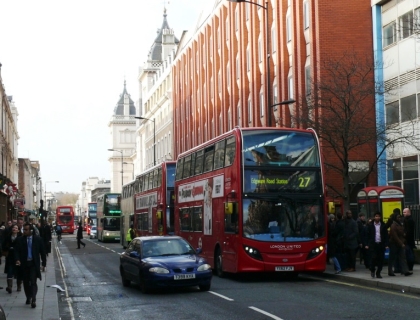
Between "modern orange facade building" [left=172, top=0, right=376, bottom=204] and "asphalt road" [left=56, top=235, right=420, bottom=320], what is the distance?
11.2 meters

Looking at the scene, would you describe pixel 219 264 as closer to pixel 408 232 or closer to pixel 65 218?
pixel 408 232

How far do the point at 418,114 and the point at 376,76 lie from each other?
13.2 ft

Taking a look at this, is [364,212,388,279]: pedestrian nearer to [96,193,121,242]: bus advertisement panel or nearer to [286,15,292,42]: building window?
[286,15,292,42]: building window

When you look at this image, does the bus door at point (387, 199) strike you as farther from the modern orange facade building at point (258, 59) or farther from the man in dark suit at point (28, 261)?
the man in dark suit at point (28, 261)

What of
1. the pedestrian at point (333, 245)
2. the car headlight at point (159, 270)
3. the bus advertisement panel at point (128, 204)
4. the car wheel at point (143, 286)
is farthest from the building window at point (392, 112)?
the car headlight at point (159, 270)

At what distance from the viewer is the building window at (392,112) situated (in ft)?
118

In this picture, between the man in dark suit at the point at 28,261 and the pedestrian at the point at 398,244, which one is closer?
the man in dark suit at the point at 28,261

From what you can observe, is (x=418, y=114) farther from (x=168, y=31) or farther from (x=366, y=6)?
(x=168, y=31)

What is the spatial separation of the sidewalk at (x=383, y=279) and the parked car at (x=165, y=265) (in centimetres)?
407

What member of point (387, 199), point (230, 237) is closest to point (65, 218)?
Result: point (387, 199)

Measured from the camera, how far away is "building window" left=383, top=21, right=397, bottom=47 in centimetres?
3638

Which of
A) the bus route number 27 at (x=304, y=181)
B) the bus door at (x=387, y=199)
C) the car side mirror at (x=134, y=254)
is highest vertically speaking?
the bus route number 27 at (x=304, y=181)

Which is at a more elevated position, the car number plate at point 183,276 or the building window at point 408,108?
the building window at point 408,108

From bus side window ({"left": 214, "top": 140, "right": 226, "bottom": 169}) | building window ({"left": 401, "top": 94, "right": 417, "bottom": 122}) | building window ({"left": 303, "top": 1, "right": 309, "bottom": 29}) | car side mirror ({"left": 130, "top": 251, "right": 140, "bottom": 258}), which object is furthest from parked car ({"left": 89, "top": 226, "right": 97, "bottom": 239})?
car side mirror ({"left": 130, "top": 251, "right": 140, "bottom": 258})
